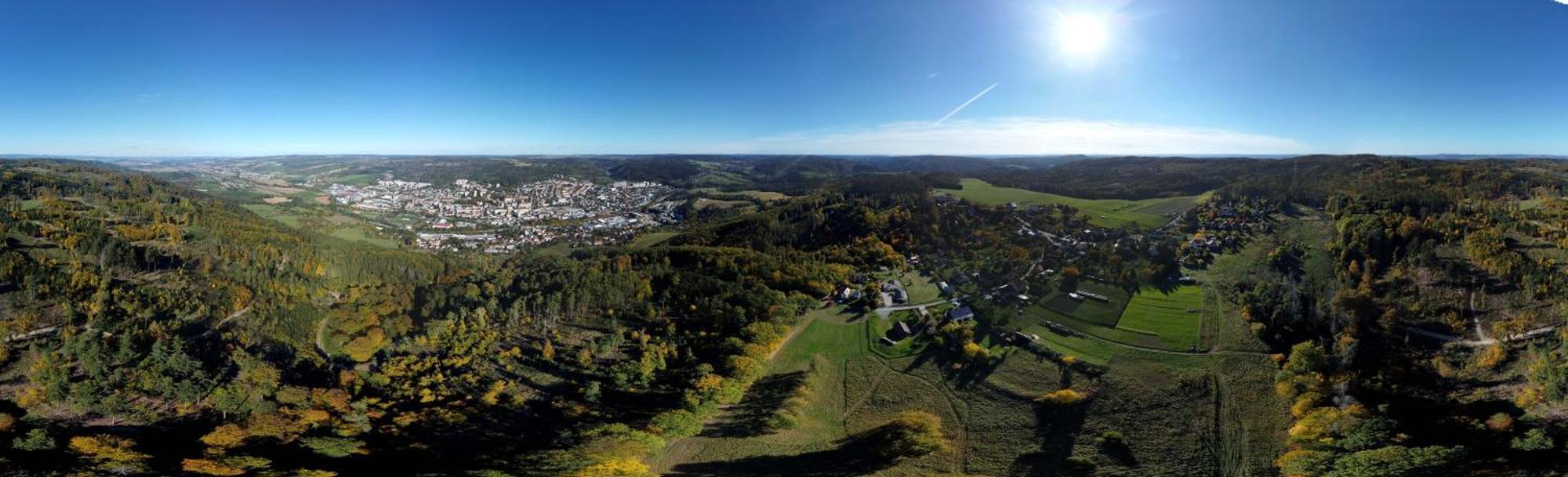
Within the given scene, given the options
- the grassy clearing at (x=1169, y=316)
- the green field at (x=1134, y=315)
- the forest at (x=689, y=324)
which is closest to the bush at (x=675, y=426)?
the forest at (x=689, y=324)

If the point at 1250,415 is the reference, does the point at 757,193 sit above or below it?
above

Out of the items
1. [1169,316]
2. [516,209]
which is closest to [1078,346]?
[1169,316]

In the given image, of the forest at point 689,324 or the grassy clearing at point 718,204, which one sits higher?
the grassy clearing at point 718,204

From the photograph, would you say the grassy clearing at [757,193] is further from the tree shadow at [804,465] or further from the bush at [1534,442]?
the bush at [1534,442]

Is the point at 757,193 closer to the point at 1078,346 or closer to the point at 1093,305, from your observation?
the point at 1093,305

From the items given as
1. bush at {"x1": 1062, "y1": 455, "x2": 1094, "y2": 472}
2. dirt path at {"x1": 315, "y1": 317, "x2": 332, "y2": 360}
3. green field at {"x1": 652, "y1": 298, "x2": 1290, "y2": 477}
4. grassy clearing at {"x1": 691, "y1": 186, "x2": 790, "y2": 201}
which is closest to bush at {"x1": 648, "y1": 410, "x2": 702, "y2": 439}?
green field at {"x1": 652, "y1": 298, "x2": 1290, "y2": 477}

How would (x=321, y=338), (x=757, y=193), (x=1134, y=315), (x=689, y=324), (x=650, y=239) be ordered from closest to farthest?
(x=1134, y=315), (x=321, y=338), (x=689, y=324), (x=650, y=239), (x=757, y=193)
